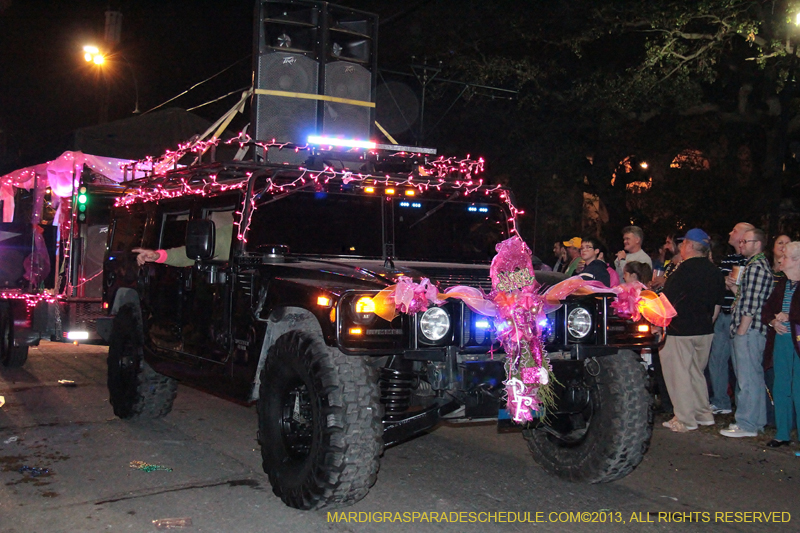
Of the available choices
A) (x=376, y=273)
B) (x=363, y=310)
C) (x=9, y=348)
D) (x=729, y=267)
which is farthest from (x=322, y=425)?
(x=9, y=348)

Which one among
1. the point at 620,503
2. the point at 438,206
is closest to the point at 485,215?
the point at 438,206

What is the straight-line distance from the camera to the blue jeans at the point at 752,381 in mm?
7324

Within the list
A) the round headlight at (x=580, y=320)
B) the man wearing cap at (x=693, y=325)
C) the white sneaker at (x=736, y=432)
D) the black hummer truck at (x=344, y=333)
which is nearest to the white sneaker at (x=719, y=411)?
the man wearing cap at (x=693, y=325)

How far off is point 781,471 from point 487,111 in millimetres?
13769

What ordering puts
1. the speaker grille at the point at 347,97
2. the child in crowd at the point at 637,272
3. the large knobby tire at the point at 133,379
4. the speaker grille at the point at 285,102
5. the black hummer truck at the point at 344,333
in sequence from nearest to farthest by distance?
the black hummer truck at the point at 344,333 → the large knobby tire at the point at 133,379 → the speaker grille at the point at 285,102 → the speaker grille at the point at 347,97 → the child in crowd at the point at 637,272

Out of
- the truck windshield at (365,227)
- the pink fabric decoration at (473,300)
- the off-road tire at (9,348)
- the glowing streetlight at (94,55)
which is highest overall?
the glowing streetlight at (94,55)

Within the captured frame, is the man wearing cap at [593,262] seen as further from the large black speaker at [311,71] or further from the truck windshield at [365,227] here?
the large black speaker at [311,71]

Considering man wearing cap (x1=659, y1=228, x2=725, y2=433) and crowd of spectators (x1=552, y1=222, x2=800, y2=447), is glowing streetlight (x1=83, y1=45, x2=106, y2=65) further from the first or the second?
man wearing cap (x1=659, y1=228, x2=725, y2=433)

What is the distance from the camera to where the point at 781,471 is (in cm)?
623

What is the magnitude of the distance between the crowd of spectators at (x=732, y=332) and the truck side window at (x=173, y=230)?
3585mm

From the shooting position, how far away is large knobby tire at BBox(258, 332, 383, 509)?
4.52 meters

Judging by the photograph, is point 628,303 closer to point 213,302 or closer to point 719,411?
point 213,302

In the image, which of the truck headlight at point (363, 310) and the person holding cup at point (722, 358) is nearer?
the truck headlight at point (363, 310)

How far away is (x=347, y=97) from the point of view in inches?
323
